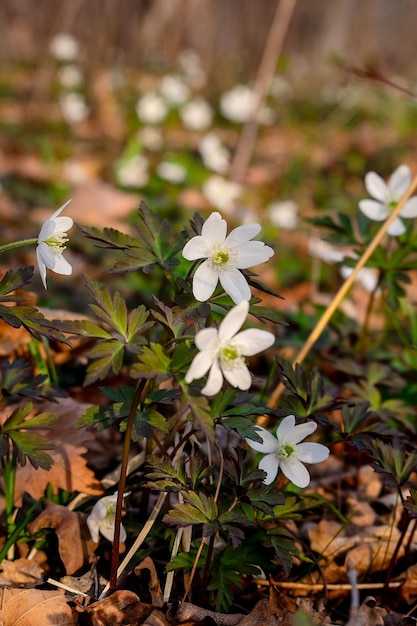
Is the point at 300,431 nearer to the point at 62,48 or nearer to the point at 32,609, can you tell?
the point at 32,609

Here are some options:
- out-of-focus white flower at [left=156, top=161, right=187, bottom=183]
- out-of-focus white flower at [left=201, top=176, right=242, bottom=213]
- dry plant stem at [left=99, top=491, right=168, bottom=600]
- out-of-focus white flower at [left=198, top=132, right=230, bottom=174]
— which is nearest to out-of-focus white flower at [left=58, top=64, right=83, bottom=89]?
out-of-focus white flower at [left=198, top=132, right=230, bottom=174]

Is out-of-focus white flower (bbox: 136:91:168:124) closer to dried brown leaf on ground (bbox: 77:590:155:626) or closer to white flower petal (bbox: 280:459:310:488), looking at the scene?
white flower petal (bbox: 280:459:310:488)

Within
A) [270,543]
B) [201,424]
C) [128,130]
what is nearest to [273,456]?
[270,543]

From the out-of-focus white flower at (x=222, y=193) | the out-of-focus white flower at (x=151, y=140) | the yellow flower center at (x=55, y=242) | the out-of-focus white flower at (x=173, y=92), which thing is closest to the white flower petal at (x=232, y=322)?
the yellow flower center at (x=55, y=242)

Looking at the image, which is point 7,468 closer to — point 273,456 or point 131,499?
point 131,499

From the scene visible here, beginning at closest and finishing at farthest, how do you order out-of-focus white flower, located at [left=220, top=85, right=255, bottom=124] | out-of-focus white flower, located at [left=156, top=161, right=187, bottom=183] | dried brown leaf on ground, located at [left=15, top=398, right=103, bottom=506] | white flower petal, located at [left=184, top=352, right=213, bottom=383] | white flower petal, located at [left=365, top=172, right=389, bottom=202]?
white flower petal, located at [left=184, top=352, right=213, bottom=383] < dried brown leaf on ground, located at [left=15, top=398, right=103, bottom=506] < white flower petal, located at [left=365, top=172, right=389, bottom=202] < out-of-focus white flower, located at [left=156, top=161, right=187, bottom=183] < out-of-focus white flower, located at [left=220, top=85, right=255, bottom=124]

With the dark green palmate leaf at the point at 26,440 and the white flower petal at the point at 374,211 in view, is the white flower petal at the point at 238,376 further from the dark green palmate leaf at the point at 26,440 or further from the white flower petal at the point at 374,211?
the white flower petal at the point at 374,211

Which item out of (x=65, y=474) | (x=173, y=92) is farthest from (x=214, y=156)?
(x=65, y=474)
